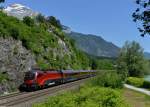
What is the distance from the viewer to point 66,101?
1362 cm

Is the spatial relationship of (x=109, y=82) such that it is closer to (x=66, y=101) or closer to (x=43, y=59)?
(x=43, y=59)

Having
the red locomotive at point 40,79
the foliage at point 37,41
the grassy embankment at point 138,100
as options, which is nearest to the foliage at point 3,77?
the red locomotive at point 40,79

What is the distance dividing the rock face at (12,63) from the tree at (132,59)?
142 feet

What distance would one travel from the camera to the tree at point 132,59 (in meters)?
93.9

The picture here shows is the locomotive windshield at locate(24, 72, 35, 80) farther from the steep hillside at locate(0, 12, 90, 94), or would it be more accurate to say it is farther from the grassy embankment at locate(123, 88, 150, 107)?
the grassy embankment at locate(123, 88, 150, 107)

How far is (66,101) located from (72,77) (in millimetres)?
56246

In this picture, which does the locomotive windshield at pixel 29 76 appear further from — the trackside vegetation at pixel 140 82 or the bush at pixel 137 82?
the bush at pixel 137 82

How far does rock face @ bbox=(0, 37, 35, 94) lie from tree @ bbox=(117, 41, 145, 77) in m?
43.2

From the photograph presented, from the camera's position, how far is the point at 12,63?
47.0m

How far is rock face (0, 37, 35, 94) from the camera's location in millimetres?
44281

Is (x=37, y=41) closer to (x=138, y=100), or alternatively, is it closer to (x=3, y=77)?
(x=3, y=77)

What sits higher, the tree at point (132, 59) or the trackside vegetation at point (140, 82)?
the tree at point (132, 59)

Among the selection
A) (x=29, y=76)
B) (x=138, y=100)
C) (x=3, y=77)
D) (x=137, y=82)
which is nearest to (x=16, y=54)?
(x=29, y=76)

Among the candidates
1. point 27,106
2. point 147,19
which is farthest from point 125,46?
point 147,19
